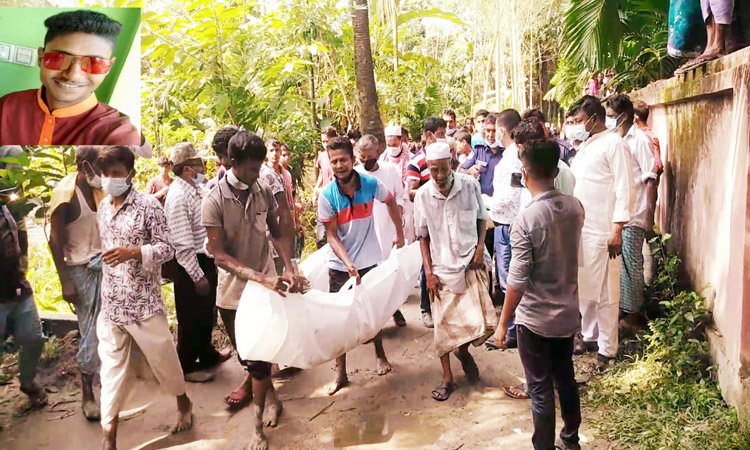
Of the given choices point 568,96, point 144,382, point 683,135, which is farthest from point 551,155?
point 568,96

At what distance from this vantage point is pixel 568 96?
492 inches

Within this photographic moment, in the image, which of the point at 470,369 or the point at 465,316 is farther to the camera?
the point at 470,369

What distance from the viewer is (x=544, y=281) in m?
3.19

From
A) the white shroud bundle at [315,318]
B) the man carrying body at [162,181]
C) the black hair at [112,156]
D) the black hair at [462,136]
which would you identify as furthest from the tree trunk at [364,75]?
the black hair at [112,156]

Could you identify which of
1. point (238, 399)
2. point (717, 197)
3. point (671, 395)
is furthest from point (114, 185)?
point (717, 197)

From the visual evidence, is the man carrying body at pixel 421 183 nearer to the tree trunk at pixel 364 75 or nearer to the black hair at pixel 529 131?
the tree trunk at pixel 364 75

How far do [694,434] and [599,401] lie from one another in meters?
0.78

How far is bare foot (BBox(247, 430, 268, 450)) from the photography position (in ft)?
12.2

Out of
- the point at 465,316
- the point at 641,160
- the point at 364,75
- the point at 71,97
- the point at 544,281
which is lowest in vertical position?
the point at 465,316

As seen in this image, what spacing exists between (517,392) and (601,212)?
141 cm

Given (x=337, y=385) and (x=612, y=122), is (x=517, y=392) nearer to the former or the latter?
(x=337, y=385)

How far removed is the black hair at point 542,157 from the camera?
10.3ft

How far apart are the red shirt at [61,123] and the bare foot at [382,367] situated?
2500mm

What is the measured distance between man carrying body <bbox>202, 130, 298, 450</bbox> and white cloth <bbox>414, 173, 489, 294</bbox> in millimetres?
1016
